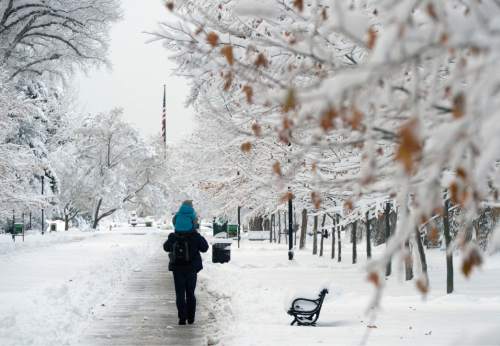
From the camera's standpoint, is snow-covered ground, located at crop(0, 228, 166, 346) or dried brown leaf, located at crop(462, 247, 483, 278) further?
snow-covered ground, located at crop(0, 228, 166, 346)

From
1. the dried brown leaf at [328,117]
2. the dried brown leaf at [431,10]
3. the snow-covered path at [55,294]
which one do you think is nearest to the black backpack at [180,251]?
the snow-covered path at [55,294]

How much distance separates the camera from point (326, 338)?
7758 mm

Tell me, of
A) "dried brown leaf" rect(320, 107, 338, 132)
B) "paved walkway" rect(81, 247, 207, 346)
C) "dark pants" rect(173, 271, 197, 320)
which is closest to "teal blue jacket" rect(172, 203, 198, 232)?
"dark pants" rect(173, 271, 197, 320)

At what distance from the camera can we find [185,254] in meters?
10.0

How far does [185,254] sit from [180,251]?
0.29 feet

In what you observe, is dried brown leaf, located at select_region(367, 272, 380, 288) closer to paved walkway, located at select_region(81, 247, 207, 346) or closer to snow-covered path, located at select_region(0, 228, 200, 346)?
paved walkway, located at select_region(81, 247, 207, 346)

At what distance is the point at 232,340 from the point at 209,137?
29467mm

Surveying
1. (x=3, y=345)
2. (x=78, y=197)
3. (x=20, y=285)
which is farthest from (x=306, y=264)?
(x=78, y=197)

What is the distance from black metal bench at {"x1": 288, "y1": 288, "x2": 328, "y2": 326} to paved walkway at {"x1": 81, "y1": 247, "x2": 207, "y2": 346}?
4.08 feet

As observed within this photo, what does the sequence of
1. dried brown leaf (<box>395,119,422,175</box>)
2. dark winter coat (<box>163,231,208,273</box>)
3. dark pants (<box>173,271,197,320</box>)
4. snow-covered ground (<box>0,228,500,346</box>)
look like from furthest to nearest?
dark winter coat (<box>163,231,208,273</box>) < dark pants (<box>173,271,197,320</box>) < snow-covered ground (<box>0,228,500,346</box>) < dried brown leaf (<box>395,119,422,175</box>)

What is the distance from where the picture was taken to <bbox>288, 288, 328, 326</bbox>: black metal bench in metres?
8.70

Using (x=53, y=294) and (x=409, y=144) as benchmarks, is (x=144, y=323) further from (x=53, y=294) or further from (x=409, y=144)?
(x=409, y=144)

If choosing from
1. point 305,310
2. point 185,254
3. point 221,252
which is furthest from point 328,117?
point 221,252

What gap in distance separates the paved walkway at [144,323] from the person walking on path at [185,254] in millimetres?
448
